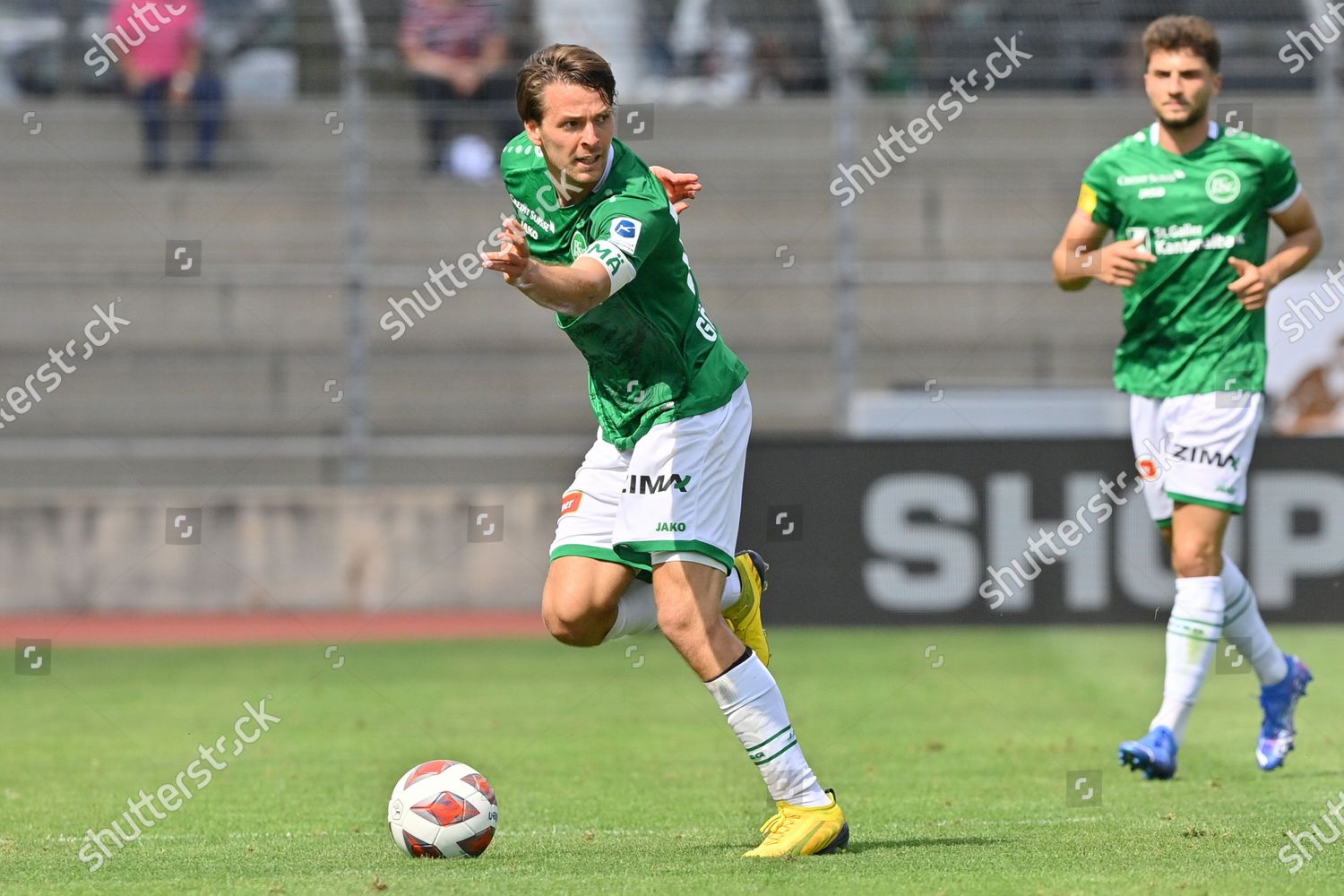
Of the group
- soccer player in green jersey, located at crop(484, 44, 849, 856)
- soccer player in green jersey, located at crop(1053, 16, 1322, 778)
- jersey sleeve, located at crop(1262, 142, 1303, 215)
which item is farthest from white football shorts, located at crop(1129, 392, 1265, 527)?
soccer player in green jersey, located at crop(484, 44, 849, 856)

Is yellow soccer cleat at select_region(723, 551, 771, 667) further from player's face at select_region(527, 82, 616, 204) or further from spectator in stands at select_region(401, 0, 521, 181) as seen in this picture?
spectator in stands at select_region(401, 0, 521, 181)

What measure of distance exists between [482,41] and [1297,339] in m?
6.42

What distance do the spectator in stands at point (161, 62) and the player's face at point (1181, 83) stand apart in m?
9.77

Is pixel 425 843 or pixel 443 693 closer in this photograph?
pixel 425 843

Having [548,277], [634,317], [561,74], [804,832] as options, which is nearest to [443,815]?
[804,832]

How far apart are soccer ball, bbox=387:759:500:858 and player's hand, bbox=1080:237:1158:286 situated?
2.91 meters

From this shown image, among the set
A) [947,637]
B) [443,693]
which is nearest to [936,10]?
[947,637]

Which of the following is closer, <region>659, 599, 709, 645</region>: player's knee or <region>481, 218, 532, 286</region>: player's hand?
<region>481, 218, 532, 286</region>: player's hand

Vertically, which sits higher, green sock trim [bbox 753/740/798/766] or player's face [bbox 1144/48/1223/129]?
player's face [bbox 1144/48/1223/129]

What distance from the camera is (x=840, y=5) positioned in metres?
14.5

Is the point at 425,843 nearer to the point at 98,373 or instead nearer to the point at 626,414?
the point at 626,414

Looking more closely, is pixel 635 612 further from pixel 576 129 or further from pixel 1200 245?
pixel 1200 245

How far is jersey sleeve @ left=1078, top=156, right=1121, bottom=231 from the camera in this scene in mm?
6973

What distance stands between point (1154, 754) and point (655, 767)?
6.47ft
